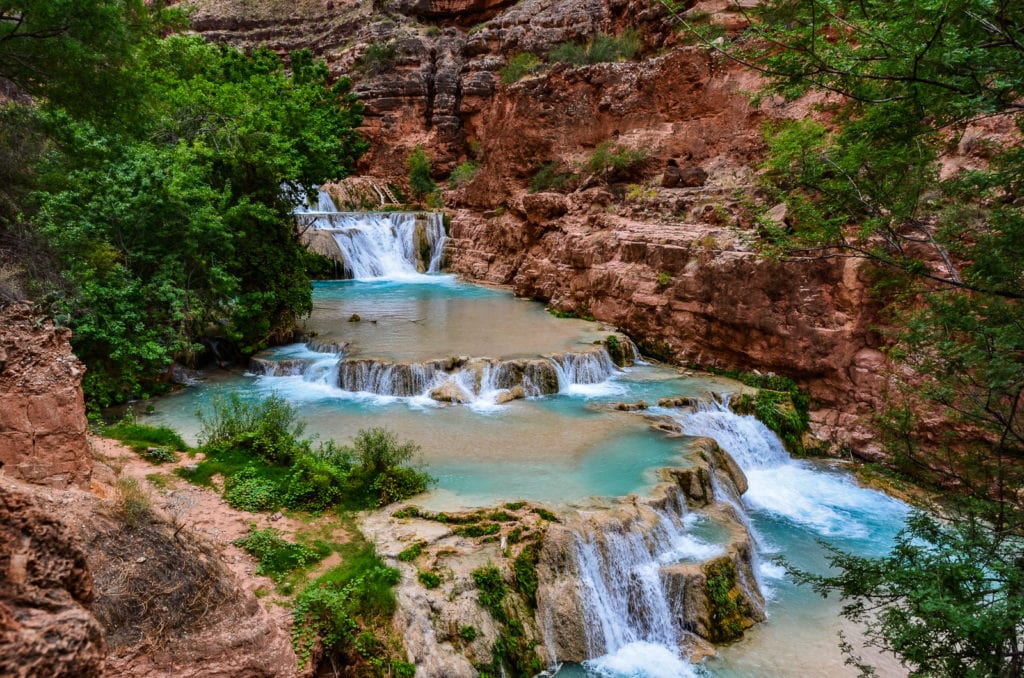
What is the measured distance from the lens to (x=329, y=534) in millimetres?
6566

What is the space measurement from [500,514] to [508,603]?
44.0 inches

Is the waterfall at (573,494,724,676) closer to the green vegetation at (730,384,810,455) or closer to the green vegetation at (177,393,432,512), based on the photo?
the green vegetation at (177,393,432,512)

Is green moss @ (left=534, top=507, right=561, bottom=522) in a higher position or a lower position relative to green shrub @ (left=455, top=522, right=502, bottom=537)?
higher

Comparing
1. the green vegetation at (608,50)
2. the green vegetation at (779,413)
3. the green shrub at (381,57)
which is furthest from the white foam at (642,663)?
the green shrub at (381,57)

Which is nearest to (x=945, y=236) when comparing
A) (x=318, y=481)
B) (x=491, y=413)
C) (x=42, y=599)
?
(x=42, y=599)

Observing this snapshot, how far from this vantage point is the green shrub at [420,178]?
1243 inches

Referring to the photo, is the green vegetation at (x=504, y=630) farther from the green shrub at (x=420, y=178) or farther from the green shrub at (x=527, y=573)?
the green shrub at (x=420, y=178)

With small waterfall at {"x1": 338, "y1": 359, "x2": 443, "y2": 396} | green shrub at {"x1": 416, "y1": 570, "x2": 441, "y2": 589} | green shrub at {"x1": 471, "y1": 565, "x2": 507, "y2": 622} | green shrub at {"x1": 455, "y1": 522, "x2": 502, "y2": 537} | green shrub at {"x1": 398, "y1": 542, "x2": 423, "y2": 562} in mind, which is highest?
small waterfall at {"x1": 338, "y1": 359, "x2": 443, "y2": 396}

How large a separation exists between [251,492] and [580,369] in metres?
7.50

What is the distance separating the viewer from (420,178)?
31609mm

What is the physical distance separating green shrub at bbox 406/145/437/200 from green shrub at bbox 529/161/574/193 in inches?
442

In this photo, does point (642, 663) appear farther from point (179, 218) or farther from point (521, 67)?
point (521, 67)

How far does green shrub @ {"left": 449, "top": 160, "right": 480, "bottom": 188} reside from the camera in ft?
95.0

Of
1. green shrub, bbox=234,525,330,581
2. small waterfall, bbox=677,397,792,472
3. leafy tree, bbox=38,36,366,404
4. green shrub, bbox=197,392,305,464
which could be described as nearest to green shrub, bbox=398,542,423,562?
green shrub, bbox=234,525,330,581
